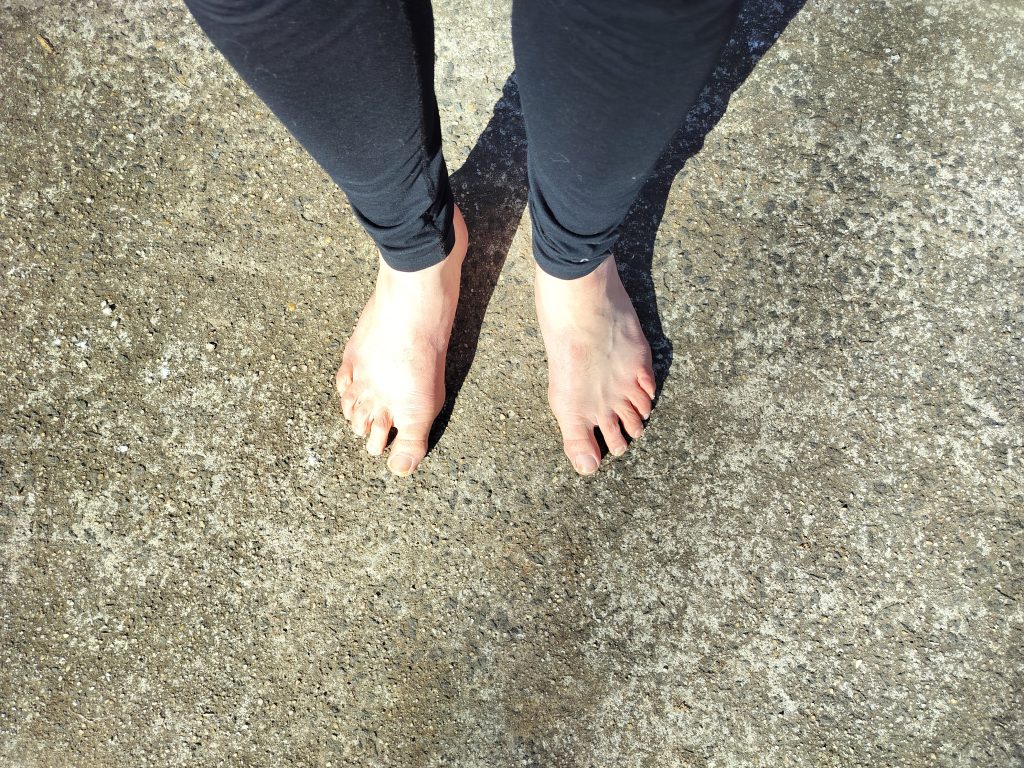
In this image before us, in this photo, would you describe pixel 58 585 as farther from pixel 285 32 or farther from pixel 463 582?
pixel 285 32

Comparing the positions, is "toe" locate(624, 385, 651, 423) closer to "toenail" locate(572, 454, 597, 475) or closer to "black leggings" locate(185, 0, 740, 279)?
"toenail" locate(572, 454, 597, 475)

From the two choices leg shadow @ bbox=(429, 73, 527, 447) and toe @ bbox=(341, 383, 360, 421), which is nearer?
toe @ bbox=(341, 383, 360, 421)

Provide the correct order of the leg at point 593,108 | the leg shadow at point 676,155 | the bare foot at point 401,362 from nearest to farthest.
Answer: the leg at point 593,108
the bare foot at point 401,362
the leg shadow at point 676,155

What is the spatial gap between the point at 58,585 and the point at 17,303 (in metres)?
0.70

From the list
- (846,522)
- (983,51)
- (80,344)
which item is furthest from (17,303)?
(983,51)

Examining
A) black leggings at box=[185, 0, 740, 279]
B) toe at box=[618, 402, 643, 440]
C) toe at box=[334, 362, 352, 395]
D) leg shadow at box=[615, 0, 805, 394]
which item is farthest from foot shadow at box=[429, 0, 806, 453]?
black leggings at box=[185, 0, 740, 279]

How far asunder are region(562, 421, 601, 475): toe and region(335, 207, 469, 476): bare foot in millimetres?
320

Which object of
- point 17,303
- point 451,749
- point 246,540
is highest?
point 17,303

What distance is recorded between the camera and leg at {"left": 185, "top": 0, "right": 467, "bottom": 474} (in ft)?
2.58

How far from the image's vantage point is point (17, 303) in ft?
5.46

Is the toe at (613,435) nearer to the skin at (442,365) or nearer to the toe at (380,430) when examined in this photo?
the skin at (442,365)

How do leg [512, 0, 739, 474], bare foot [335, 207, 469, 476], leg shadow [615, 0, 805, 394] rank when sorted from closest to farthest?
leg [512, 0, 739, 474] → bare foot [335, 207, 469, 476] → leg shadow [615, 0, 805, 394]

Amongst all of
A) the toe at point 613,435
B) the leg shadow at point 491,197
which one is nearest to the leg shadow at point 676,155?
the toe at point 613,435

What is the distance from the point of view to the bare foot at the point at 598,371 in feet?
4.99
